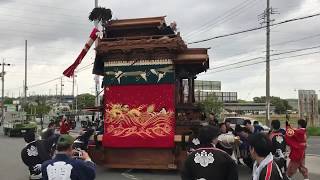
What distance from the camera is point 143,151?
14.8 metres

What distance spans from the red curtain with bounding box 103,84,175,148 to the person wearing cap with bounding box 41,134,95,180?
932 centimetres

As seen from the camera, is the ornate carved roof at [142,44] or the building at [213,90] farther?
the building at [213,90]

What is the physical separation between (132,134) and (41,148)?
5.58 m

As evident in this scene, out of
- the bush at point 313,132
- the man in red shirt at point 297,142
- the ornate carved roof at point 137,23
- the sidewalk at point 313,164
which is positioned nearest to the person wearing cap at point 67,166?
the man in red shirt at point 297,142

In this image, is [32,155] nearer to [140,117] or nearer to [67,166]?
[140,117]

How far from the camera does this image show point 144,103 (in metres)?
14.7

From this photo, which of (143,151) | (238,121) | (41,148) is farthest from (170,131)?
(238,121)

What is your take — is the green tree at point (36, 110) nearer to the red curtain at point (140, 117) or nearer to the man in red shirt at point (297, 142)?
the red curtain at point (140, 117)

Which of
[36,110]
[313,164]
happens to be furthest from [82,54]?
[36,110]

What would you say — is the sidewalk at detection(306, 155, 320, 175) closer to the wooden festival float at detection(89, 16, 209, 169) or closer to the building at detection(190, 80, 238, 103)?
the wooden festival float at detection(89, 16, 209, 169)

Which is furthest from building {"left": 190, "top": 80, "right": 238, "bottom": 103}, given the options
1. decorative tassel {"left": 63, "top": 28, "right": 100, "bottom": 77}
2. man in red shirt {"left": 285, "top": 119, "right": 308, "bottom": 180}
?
man in red shirt {"left": 285, "top": 119, "right": 308, "bottom": 180}

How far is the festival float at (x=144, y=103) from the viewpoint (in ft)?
47.6

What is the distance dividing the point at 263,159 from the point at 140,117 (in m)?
10.2

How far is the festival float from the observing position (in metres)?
14.5
